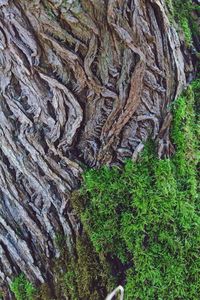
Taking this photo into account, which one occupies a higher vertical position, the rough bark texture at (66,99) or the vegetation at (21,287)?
the rough bark texture at (66,99)

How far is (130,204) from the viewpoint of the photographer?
1797 mm

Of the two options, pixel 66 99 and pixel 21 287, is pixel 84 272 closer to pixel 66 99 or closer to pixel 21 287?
pixel 21 287

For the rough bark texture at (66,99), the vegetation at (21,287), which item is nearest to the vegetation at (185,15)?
the rough bark texture at (66,99)

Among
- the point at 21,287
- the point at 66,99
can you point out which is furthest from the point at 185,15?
the point at 21,287

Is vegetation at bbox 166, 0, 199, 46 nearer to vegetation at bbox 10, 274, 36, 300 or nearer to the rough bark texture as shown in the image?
the rough bark texture

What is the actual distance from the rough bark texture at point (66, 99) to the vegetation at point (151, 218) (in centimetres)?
7

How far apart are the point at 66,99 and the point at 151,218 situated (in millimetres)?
621

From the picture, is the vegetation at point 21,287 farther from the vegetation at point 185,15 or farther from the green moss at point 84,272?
the vegetation at point 185,15

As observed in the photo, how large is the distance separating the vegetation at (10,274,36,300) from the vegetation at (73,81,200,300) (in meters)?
0.40

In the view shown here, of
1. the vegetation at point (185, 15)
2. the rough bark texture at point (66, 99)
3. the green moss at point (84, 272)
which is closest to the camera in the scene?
the rough bark texture at point (66, 99)

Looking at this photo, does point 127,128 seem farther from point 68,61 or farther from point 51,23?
point 51,23

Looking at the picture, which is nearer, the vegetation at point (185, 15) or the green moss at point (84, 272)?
the green moss at point (84, 272)

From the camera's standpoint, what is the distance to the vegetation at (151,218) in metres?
1.76

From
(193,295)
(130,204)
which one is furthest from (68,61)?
(193,295)
